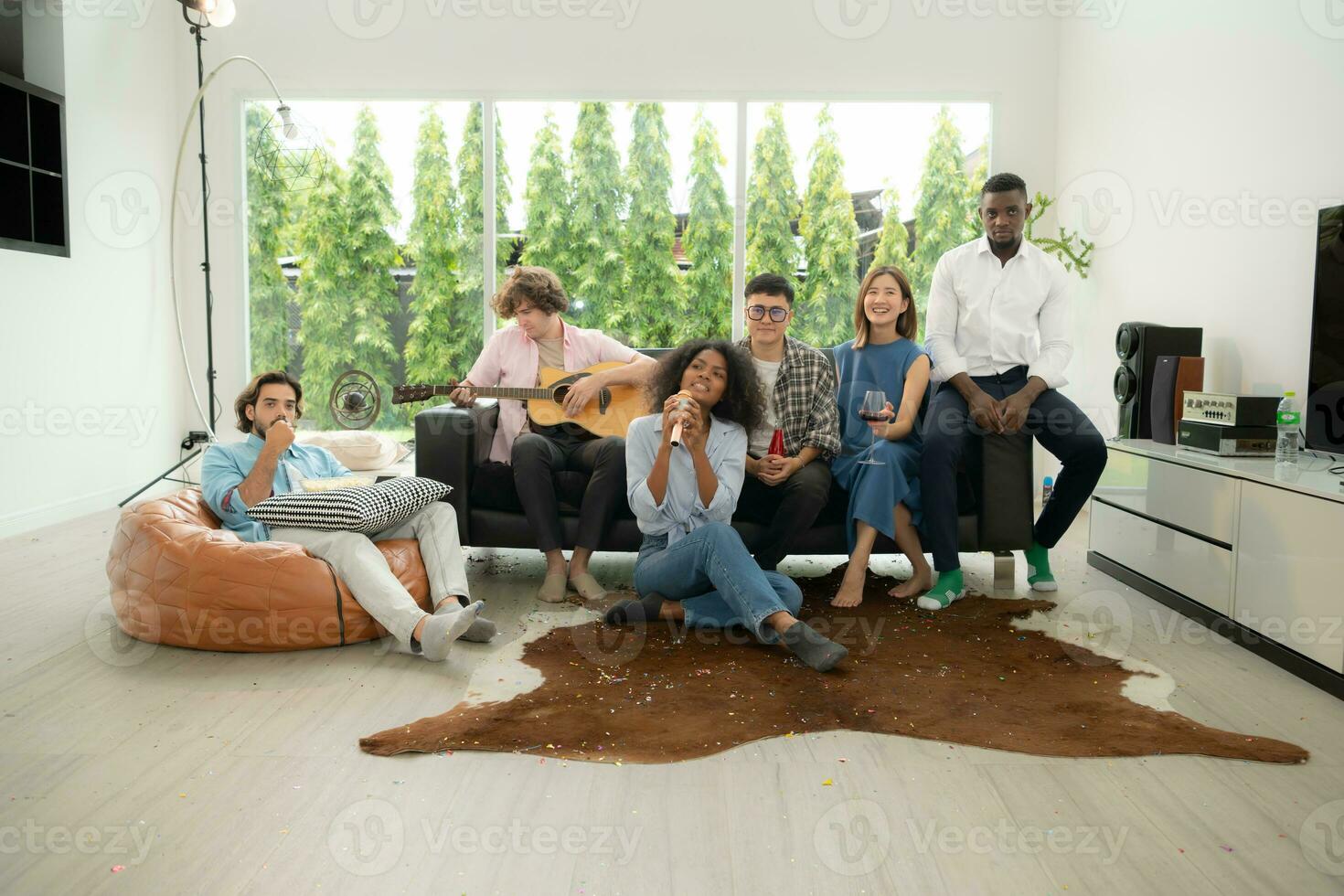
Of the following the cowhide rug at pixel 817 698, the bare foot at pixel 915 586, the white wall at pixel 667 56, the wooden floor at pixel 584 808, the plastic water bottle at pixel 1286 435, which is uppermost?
the white wall at pixel 667 56

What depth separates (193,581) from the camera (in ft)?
8.65

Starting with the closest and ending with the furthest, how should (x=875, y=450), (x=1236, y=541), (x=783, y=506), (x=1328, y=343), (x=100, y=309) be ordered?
1. (x=1236, y=541)
2. (x=1328, y=343)
3. (x=783, y=506)
4. (x=875, y=450)
5. (x=100, y=309)

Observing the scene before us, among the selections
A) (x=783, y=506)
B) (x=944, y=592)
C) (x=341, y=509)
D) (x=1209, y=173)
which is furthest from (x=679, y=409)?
(x=1209, y=173)

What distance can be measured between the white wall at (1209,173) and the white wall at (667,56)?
360 millimetres

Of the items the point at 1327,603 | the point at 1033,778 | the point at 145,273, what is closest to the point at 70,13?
the point at 145,273

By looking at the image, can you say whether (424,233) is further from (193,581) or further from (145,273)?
(193,581)

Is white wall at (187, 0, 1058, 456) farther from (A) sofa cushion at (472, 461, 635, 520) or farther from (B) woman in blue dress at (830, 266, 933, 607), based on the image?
(A) sofa cushion at (472, 461, 635, 520)

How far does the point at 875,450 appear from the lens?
335 centimetres

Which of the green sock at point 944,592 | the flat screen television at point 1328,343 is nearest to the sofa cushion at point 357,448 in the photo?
the green sock at point 944,592

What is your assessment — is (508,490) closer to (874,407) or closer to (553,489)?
(553,489)

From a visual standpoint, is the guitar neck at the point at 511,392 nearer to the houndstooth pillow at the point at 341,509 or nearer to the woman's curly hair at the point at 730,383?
the woman's curly hair at the point at 730,383

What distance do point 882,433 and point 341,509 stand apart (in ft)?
5.47

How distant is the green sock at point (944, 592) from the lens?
3.24m

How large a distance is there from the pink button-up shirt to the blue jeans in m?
0.87
